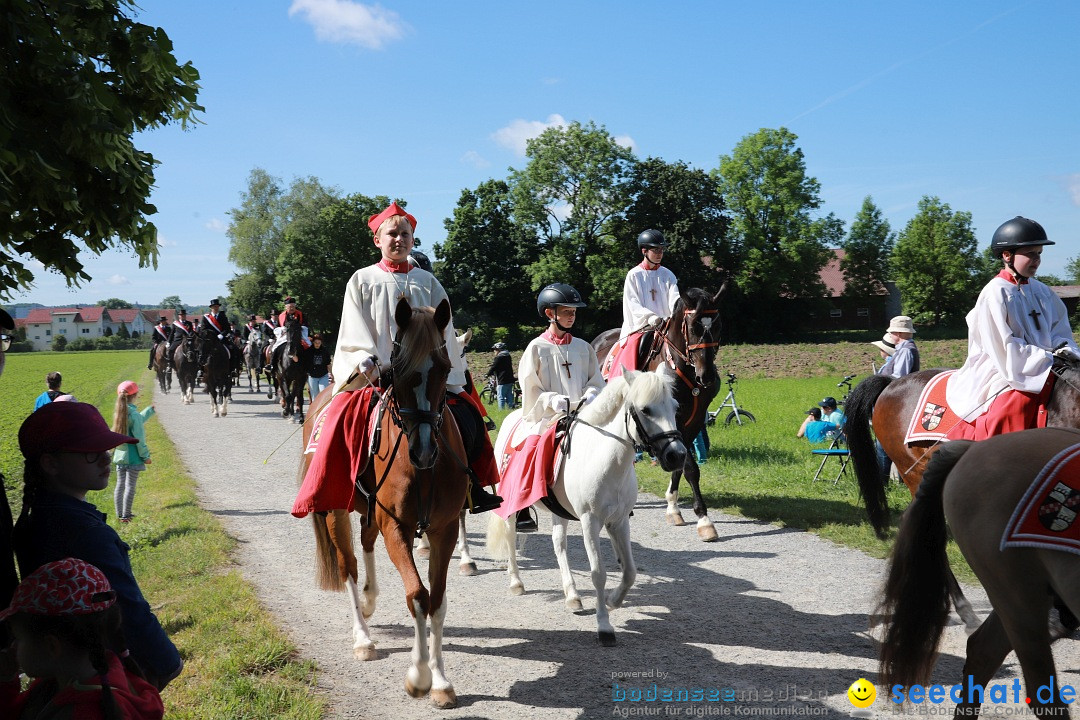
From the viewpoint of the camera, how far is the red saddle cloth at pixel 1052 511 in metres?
3.29

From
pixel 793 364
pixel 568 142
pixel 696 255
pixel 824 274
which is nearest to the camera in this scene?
pixel 793 364

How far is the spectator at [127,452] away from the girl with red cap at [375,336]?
438 cm

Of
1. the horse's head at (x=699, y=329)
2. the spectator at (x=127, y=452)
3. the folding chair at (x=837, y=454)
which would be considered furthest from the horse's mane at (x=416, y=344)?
the folding chair at (x=837, y=454)

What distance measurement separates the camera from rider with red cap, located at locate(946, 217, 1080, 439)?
5.79m

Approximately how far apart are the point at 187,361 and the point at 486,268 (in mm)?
34190

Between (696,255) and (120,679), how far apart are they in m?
50.3

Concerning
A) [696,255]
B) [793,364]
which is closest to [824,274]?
[696,255]

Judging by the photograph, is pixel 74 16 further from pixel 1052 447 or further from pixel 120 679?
pixel 1052 447

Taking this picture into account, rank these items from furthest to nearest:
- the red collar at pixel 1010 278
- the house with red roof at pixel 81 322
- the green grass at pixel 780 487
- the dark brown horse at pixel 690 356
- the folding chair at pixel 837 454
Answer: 1. the house with red roof at pixel 81 322
2. the folding chair at pixel 837 454
3. the dark brown horse at pixel 690 356
4. the green grass at pixel 780 487
5. the red collar at pixel 1010 278

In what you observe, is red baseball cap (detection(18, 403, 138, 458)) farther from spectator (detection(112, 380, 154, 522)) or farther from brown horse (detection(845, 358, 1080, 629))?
spectator (detection(112, 380, 154, 522))

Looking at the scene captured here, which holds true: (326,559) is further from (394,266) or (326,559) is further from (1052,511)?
(1052,511)

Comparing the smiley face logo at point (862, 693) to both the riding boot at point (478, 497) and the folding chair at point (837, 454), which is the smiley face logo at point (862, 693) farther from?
the folding chair at point (837, 454)

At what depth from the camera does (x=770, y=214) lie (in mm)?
59719

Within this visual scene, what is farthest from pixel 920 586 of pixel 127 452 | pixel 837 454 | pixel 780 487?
pixel 127 452
